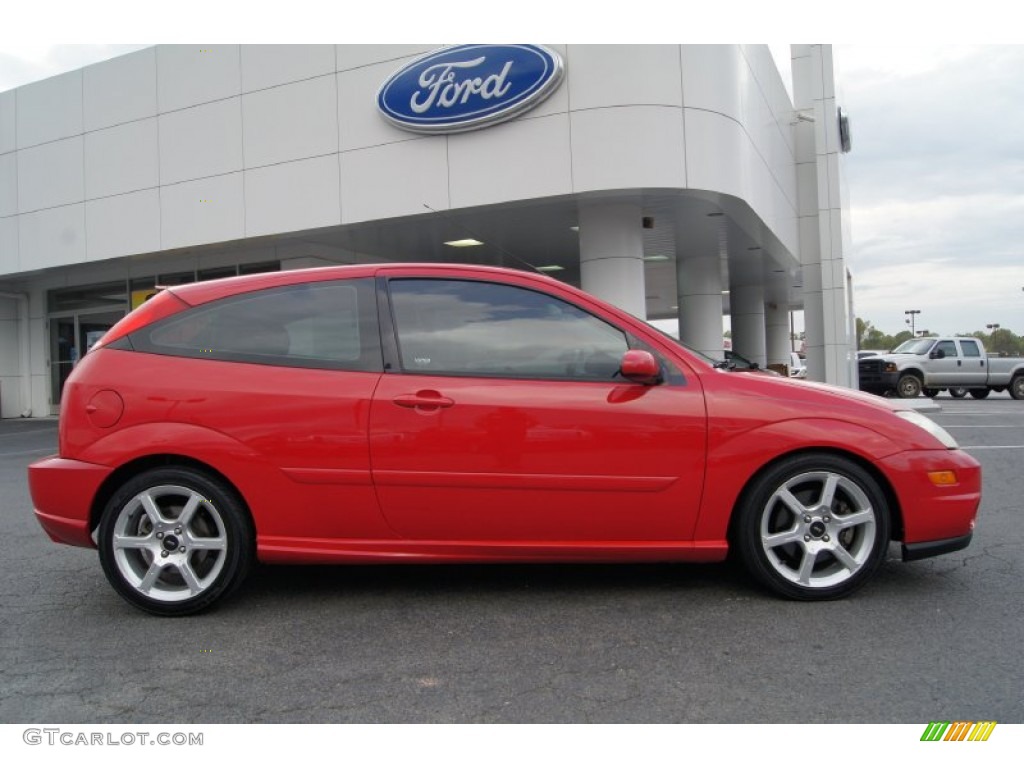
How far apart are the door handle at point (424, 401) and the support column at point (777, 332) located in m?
28.0

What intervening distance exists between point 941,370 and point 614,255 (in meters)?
14.3

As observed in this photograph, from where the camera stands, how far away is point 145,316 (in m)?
3.70

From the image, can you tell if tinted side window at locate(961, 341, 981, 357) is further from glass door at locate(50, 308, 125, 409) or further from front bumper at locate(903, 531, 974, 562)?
glass door at locate(50, 308, 125, 409)

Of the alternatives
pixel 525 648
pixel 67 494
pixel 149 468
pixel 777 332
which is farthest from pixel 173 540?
pixel 777 332

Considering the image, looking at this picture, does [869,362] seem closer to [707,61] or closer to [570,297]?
[707,61]

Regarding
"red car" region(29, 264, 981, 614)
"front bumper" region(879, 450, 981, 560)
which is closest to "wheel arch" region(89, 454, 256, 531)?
"red car" region(29, 264, 981, 614)

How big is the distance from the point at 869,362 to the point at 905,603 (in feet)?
64.5

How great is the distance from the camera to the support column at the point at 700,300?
1570 centimetres

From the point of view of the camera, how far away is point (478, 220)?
1233cm

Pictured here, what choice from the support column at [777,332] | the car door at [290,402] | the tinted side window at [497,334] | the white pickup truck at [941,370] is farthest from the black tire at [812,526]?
the support column at [777,332]

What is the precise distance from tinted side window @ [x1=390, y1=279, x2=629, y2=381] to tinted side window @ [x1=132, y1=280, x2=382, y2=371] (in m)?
0.18

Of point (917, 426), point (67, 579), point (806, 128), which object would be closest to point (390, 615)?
point (67, 579)

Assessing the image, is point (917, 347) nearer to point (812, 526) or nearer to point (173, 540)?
point (812, 526)

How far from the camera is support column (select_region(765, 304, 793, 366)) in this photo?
97.9ft
